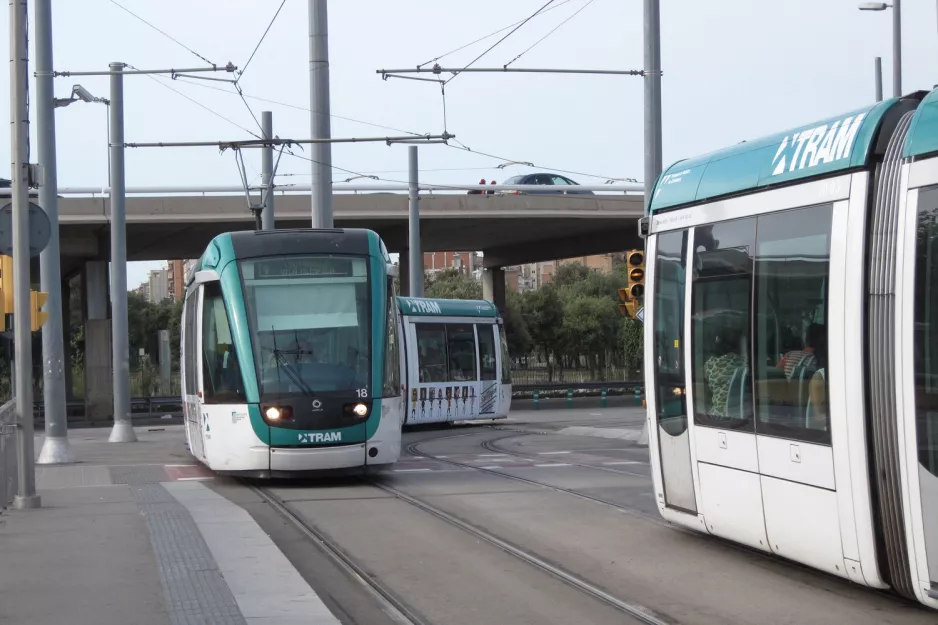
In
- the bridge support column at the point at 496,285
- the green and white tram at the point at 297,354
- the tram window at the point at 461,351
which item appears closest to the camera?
the green and white tram at the point at 297,354

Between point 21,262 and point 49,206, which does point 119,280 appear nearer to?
point 49,206

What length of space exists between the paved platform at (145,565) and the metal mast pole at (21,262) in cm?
49

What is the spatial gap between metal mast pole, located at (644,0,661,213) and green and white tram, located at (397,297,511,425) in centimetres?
844

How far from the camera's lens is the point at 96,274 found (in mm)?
48750

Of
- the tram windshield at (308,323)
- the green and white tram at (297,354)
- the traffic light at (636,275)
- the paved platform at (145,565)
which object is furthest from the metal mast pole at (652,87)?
the paved platform at (145,565)

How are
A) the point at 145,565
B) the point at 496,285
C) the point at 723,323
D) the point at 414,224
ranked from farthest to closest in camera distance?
the point at 496,285 < the point at 414,224 < the point at 145,565 < the point at 723,323

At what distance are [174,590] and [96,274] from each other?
43.3m

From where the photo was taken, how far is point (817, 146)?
7.53 m

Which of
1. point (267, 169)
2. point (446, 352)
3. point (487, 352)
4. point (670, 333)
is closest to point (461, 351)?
point (446, 352)

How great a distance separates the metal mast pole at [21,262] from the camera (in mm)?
12133

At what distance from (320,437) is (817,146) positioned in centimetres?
789

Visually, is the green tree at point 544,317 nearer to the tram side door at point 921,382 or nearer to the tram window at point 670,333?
the tram window at point 670,333

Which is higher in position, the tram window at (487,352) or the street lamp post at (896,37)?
the street lamp post at (896,37)

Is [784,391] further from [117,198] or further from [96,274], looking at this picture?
[96,274]
